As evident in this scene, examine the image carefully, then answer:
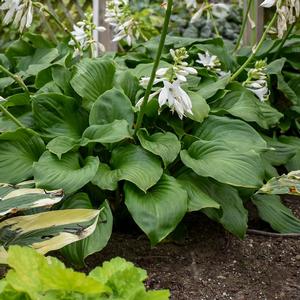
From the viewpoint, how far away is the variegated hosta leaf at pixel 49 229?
210 centimetres

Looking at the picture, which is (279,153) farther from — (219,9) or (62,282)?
(62,282)

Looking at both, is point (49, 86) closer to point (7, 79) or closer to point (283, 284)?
point (7, 79)

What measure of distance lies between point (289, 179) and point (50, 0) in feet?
13.3

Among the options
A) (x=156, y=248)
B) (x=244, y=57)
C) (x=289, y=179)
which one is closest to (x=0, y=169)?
(x=156, y=248)

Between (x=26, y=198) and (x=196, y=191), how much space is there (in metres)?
0.75

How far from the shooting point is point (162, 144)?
263cm

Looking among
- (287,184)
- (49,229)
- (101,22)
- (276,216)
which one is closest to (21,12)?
(49,229)

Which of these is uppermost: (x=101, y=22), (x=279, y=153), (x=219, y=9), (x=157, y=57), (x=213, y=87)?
(x=157, y=57)

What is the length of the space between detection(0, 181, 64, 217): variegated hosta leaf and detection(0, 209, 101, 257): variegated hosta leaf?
6 cm

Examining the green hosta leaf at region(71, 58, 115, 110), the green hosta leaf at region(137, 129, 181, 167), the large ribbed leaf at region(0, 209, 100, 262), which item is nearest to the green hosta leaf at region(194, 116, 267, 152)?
the green hosta leaf at region(137, 129, 181, 167)

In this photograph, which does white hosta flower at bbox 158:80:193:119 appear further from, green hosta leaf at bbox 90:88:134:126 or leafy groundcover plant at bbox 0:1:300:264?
green hosta leaf at bbox 90:88:134:126

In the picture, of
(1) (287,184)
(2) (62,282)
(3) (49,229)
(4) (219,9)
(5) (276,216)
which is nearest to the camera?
(2) (62,282)

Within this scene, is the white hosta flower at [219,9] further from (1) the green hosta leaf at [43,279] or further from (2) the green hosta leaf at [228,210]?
(1) the green hosta leaf at [43,279]

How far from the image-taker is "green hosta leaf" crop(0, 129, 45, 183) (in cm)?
261
